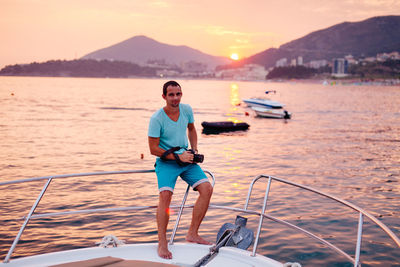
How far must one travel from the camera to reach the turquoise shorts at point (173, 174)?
15.1 ft

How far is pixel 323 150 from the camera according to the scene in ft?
79.2

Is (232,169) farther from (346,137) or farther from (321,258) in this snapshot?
(346,137)

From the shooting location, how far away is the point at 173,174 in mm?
4676

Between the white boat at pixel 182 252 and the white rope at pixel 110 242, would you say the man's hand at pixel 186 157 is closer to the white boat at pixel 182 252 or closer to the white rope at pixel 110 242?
the white boat at pixel 182 252

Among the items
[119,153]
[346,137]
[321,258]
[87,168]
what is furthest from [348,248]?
[346,137]

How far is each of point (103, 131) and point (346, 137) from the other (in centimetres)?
1965

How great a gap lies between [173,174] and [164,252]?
92cm

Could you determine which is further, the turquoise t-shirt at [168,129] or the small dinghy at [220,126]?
the small dinghy at [220,126]

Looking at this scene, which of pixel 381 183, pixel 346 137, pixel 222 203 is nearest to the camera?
pixel 222 203

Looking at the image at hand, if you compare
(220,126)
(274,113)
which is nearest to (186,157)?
(220,126)

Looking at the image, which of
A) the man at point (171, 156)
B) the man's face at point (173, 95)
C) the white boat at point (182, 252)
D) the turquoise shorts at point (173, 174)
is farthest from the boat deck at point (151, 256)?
the man's face at point (173, 95)

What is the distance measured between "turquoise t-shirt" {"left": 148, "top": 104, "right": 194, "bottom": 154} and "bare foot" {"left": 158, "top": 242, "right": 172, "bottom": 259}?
1084 mm

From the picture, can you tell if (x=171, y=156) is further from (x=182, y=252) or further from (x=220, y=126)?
(x=220, y=126)

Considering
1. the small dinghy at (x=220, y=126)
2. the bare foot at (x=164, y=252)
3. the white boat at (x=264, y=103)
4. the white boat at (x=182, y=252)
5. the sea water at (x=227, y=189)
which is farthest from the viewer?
the white boat at (x=264, y=103)
